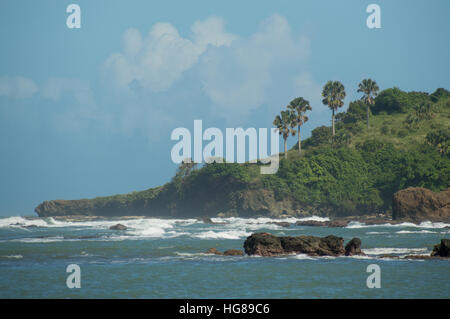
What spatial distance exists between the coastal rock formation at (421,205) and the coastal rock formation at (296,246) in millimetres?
46958

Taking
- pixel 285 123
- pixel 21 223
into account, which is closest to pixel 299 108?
pixel 285 123

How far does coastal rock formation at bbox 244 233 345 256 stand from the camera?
4072 cm

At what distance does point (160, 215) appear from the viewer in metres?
140

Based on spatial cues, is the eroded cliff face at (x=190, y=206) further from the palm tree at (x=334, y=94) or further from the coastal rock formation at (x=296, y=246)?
the coastal rock formation at (x=296, y=246)

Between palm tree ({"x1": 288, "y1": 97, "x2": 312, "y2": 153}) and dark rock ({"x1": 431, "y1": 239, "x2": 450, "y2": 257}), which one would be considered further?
palm tree ({"x1": 288, "y1": 97, "x2": 312, "y2": 153})

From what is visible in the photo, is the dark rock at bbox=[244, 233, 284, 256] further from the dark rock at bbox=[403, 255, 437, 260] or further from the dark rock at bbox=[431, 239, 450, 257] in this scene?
the dark rock at bbox=[431, 239, 450, 257]

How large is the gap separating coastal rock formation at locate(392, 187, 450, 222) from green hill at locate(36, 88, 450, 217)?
1634 centimetres

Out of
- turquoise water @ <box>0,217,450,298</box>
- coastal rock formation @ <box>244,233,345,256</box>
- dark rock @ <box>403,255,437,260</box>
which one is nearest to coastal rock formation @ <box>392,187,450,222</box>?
turquoise water @ <box>0,217,450,298</box>

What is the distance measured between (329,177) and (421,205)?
119ft

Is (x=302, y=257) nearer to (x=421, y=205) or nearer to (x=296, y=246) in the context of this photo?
(x=296, y=246)

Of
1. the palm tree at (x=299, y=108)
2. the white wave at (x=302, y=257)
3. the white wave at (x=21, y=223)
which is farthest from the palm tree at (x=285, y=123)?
the white wave at (x=302, y=257)

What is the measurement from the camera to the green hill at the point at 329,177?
109562 mm
